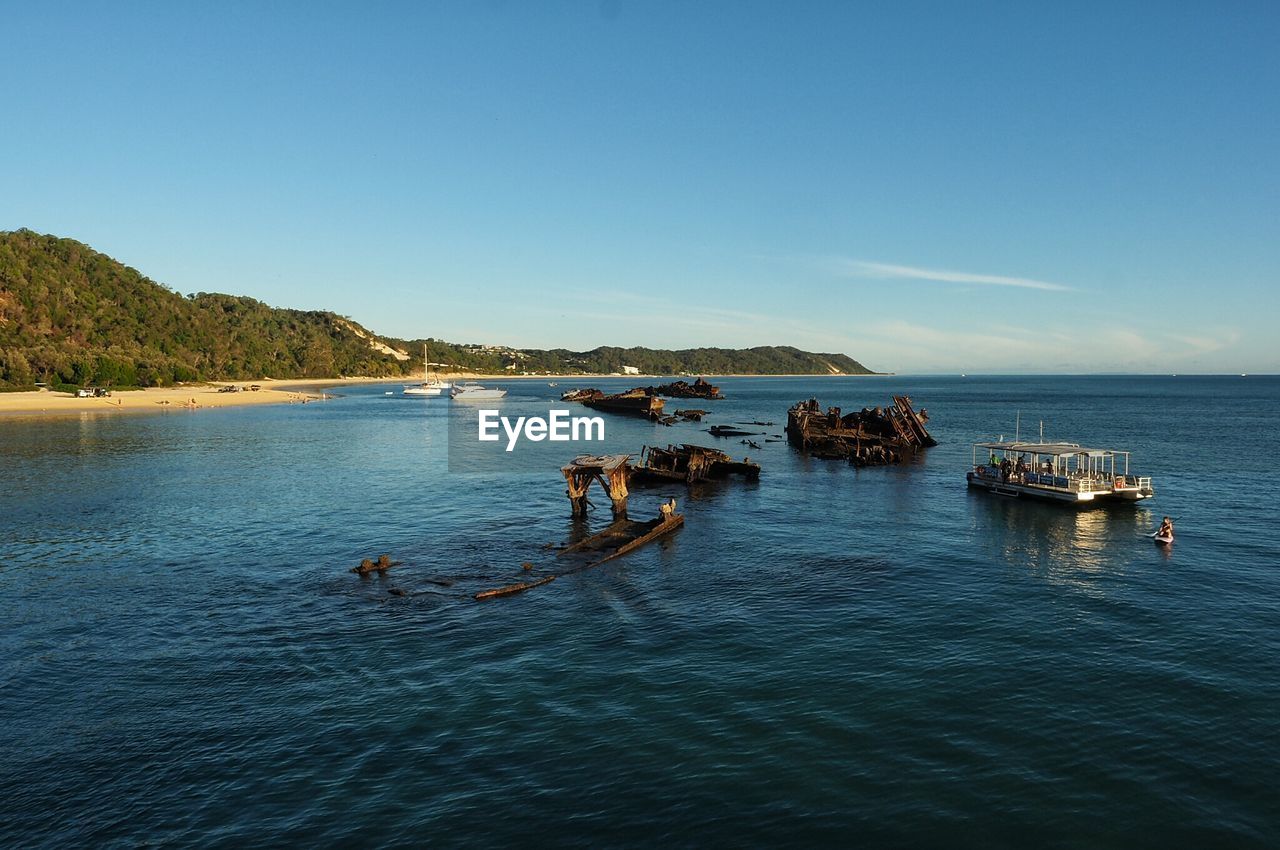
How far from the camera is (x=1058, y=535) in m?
41.2

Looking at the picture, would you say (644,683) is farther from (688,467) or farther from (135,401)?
(135,401)

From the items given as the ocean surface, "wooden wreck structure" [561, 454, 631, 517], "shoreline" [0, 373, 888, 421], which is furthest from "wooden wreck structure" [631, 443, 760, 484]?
"shoreline" [0, 373, 888, 421]

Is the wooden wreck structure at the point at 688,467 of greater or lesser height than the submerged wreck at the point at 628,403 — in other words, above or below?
below

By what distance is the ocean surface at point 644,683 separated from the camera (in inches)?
581

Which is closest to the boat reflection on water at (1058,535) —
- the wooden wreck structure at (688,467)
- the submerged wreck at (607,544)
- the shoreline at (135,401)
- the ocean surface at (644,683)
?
the ocean surface at (644,683)

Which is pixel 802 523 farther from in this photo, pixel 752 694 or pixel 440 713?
pixel 440 713

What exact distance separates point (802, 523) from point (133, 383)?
172462 mm

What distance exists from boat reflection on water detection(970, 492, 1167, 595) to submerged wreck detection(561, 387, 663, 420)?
88.2 meters

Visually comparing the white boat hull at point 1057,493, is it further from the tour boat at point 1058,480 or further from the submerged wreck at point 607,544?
the submerged wreck at point 607,544

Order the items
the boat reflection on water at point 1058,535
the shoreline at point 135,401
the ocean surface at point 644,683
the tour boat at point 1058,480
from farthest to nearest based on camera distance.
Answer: the shoreline at point 135,401 → the tour boat at point 1058,480 → the boat reflection on water at point 1058,535 → the ocean surface at point 644,683

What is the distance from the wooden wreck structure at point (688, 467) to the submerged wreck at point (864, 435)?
15.5 m

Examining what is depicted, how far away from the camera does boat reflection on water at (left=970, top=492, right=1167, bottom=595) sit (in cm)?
3366

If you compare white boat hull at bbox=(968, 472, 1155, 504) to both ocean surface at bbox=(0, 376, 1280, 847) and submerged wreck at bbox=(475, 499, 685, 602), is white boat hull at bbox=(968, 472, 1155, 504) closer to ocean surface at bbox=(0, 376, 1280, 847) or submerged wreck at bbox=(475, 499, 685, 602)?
ocean surface at bbox=(0, 376, 1280, 847)

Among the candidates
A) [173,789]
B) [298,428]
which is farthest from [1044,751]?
[298,428]
